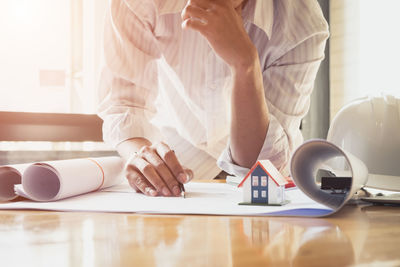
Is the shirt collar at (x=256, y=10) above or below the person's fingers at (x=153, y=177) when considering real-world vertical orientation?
above

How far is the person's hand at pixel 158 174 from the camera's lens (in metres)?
0.72

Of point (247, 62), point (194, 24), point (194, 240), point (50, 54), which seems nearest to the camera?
point (194, 240)

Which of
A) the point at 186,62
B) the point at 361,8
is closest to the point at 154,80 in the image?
the point at 186,62

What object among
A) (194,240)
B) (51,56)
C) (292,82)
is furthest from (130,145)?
(51,56)

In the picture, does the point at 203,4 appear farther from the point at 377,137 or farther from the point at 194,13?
the point at 377,137

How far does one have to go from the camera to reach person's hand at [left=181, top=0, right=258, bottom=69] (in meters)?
0.94

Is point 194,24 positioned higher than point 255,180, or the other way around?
point 194,24

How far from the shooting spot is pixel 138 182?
750mm

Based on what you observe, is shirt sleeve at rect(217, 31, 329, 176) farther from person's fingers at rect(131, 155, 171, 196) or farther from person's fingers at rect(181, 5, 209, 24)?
person's fingers at rect(131, 155, 171, 196)

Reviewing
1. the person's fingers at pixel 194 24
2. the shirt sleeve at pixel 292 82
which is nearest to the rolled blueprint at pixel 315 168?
the person's fingers at pixel 194 24

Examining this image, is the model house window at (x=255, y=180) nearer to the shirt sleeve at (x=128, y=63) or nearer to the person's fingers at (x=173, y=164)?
the person's fingers at (x=173, y=164)

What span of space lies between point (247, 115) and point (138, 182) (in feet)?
1.26

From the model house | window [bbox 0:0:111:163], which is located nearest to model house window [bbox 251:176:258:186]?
the model house

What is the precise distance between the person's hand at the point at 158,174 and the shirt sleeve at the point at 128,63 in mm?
292
